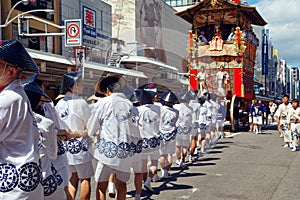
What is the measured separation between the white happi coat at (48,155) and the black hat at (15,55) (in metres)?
0.94

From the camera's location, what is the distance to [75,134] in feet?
12.3

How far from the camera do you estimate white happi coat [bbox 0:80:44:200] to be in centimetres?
249

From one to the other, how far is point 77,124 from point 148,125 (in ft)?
5.59

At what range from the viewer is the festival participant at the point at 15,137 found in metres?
2.50

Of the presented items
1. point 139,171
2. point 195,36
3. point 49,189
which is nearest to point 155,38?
point 195,36

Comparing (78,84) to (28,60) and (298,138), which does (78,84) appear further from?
(298,138)

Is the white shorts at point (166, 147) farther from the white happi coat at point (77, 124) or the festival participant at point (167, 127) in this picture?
the white happi coat at point (77, 124)

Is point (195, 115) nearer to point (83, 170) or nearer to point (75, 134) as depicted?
point (83, 170)

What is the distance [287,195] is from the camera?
21.4 ft

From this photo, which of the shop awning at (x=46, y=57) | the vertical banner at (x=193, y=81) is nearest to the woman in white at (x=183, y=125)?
the vertical banner at (x=193, y=81)

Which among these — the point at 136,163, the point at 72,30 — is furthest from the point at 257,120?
the point at 136,163

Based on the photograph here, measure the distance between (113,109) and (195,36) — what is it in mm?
13891

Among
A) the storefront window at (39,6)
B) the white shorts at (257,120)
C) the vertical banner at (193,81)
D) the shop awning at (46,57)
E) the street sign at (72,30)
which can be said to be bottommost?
the white shorts at (257,120)

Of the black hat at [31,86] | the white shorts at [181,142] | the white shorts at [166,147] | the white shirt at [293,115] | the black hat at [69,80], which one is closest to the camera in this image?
the black hat at [31,86]
